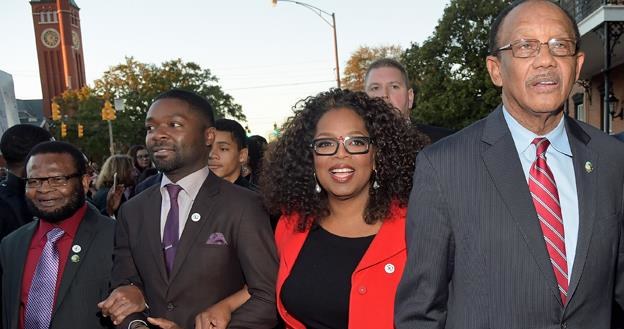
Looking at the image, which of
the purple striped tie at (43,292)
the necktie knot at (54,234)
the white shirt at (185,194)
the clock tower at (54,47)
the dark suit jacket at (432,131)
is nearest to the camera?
the white shirt at (185,194)

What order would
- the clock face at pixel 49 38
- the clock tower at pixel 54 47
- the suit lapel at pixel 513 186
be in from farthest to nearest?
the clock face at pixel 49 38 < the clock tower at pixel 54 47 < the suit lapel at pixel 513 186

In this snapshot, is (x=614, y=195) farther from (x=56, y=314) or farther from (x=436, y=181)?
(x=56, y=314)

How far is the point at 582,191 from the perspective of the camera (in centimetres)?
210

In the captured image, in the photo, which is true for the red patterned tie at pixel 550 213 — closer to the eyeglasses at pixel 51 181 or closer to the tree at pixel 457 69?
the eyeglasses at pixel 51 181

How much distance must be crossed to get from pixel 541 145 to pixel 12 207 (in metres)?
3.79

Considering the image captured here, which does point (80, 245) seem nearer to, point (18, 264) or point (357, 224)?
point (18, 264)

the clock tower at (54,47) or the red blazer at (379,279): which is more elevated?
the clock tower at (54,47)

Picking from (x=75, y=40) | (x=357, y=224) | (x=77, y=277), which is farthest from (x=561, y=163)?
(x=75, y=40)

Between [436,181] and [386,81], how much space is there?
9.34 ft

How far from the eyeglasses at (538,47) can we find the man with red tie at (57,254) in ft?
8.69

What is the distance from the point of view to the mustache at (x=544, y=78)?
216 centimetres

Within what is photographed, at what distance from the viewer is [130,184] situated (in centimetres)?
746

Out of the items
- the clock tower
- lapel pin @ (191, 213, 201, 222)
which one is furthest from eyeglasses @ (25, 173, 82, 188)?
the clock tower

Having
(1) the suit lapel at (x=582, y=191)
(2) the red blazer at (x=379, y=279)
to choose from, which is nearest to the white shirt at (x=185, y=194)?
(2) the red blazer at (x=379, y=279)
